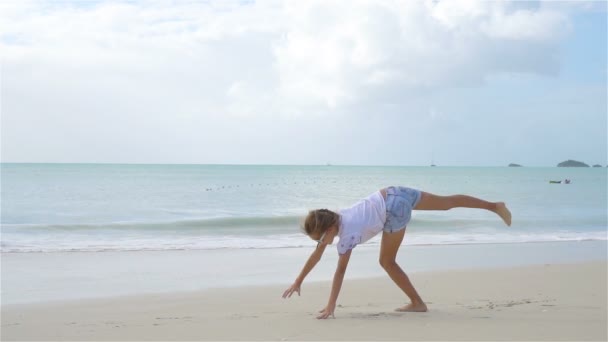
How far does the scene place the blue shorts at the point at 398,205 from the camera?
17.9 ft

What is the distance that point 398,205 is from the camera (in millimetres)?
5457

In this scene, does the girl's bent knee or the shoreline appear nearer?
the girl's bent knee

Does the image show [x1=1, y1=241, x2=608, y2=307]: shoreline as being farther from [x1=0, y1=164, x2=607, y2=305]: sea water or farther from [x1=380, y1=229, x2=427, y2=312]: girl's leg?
[x1=380, y1=229, x2=427, y2=312]: girl's leg

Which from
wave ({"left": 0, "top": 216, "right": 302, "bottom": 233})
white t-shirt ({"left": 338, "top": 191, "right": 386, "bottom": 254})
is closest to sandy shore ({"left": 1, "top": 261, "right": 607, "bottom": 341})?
white t-shirt ({"left": 338, "top": 191, "right": 386, "bottom": 254})

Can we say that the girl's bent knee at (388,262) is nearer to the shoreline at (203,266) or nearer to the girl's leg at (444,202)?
the girl's leg at (444,202)

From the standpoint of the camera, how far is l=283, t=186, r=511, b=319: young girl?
206 inches

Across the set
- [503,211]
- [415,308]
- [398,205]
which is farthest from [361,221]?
[503,211]

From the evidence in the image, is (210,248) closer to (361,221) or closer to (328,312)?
(328,312)

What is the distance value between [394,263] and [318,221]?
1.05m

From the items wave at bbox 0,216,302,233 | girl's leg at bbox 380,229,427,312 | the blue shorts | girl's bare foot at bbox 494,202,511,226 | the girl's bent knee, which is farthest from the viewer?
wave at bbox 0,216,302,233

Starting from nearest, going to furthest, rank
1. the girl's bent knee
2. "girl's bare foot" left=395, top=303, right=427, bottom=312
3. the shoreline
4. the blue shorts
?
the blue shorts, the girl's bent knee, "girl's bare foot" left=395, top=303, right=427, bottom=312, the shoreline

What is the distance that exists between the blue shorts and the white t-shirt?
59 mm

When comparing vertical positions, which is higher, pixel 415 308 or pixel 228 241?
pixel 415 308

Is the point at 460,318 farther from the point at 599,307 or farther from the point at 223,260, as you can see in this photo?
the point at 223,260
